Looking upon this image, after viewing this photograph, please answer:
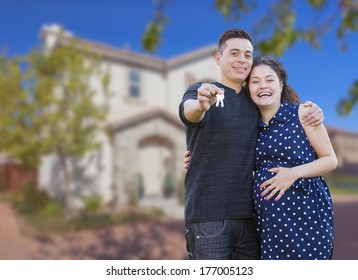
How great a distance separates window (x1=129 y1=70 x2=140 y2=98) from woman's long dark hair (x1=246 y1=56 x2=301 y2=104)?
4.84 m

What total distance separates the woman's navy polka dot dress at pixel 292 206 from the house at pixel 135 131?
478cm

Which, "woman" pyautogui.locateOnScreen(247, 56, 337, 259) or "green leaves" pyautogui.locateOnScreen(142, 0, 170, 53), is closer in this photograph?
"woman" pyautogui.locateOnScreen(247, 56, 337, 259)

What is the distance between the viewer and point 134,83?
6.23 metres

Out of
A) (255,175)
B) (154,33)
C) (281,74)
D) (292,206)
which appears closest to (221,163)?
(255,175)

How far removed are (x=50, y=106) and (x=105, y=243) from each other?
1.83 metres

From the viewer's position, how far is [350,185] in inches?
205

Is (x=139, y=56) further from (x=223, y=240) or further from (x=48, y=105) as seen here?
(x=223, y=240)

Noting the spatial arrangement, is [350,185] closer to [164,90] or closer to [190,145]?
[164,90]

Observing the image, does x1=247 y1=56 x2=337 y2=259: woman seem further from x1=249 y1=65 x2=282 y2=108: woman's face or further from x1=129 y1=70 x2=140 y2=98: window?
x1=129 y1=70 x2=140 y2=98: window

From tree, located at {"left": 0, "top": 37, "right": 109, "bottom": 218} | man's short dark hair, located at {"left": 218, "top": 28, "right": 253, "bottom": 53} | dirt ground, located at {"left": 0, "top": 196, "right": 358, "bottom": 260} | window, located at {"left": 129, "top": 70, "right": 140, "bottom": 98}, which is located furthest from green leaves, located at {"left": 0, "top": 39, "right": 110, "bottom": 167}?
man's short dark hair, located at {"left": 218, "top": 28, "right": 253, "bottom": 53}

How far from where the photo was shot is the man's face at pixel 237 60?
1.37m

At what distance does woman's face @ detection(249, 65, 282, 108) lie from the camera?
4.51ft
